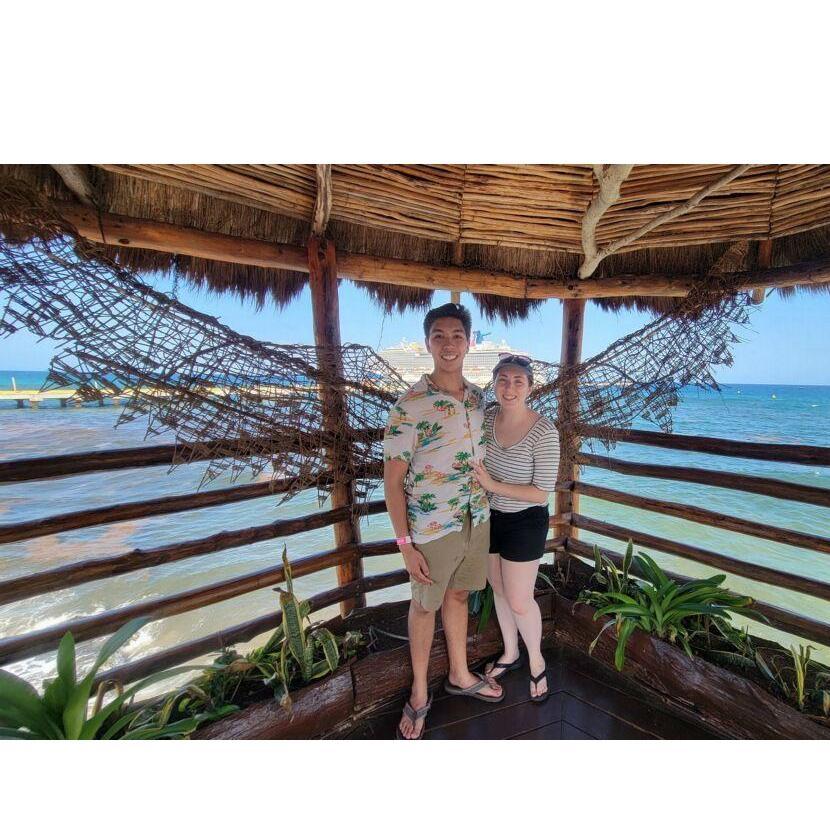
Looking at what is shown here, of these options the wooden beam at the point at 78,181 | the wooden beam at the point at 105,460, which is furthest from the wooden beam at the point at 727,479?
the wooden beam at the point at 78,181

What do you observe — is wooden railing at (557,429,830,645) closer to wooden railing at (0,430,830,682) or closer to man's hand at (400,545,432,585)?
wooden railing at (0,430,830,682)

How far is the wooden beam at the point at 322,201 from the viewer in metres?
1.22

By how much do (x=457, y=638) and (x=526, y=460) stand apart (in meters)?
0.70

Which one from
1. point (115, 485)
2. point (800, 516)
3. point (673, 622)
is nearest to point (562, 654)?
point (673, 622)

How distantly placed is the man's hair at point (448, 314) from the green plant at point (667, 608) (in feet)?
4.09

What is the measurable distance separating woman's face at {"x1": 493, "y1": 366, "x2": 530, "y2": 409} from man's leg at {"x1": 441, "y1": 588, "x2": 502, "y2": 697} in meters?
0.67

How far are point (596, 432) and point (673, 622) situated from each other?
2.55 ft

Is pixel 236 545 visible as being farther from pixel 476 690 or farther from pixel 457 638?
pixel 476 690

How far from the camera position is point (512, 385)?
1.22m

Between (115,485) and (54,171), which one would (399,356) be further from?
(115,485)

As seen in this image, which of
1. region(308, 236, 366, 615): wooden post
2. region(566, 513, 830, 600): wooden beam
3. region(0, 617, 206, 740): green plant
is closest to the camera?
region(0, 617, 206, 740): green plant

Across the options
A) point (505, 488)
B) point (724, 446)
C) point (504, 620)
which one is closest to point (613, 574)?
point (504, 620)

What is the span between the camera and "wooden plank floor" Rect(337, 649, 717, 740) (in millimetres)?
1272

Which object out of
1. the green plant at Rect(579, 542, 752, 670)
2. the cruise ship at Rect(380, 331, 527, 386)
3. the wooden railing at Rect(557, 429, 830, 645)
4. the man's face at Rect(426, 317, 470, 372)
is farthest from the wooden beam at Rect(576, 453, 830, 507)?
the man's face at Rect(426, 317, 470, 372)
